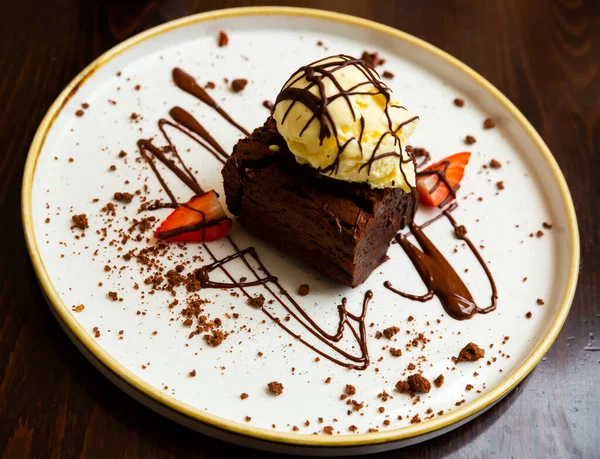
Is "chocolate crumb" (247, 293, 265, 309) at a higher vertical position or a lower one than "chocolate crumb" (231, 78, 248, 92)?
lower

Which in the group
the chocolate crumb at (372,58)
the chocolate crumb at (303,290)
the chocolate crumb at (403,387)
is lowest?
the chocolate crumb at (403,387)

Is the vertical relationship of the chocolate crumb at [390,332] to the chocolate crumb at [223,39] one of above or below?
below

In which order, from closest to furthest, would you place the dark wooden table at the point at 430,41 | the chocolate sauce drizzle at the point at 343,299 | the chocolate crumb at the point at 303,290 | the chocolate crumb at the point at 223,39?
the dark wooden table at the point at 430,41 < the chocolate sauce drizzle at the point at 343,299 < the chocolate crumb at the point at 303,290 < the chocolate crumb at the point at 223,39

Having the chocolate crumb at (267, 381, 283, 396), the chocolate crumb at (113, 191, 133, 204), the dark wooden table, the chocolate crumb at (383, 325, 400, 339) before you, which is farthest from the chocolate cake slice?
the dark wooden table

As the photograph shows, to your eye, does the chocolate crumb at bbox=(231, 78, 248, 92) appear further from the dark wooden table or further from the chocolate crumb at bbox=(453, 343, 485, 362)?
the chocolate crumb at bbox=(453, 343, 485, 362)

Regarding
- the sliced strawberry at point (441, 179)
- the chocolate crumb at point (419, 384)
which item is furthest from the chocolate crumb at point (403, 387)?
the sliced strawberry at point (441, 179)

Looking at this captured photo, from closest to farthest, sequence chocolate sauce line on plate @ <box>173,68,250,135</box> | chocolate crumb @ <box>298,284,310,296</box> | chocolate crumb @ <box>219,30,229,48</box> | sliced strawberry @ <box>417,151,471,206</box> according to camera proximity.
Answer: chocolate crumb @ <box>298,284,310,296</box>
sliced strawberry @ <box>417,151,471,206</box>
chocolate sauce line on plate @ <box>173,68,250,135</box>
chocolate crumb @ <box>219,30,229,48</box>

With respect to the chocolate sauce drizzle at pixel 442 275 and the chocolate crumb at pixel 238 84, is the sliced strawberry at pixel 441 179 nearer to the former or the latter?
the chocolate sauce drizzle at pixel 442 275
